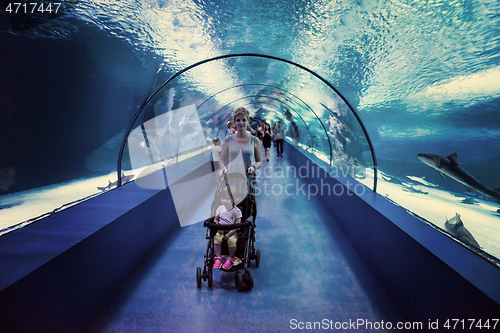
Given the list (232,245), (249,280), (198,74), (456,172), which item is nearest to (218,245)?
(232,245)

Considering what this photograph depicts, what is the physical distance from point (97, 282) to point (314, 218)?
3787 millimetres

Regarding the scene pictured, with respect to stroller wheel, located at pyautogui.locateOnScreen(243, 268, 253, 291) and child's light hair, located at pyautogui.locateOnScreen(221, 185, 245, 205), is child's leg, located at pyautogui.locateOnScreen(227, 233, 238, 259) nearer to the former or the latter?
stroller wheel, located at pyautogui.locateOnScreen(243, 268, 253, 291)

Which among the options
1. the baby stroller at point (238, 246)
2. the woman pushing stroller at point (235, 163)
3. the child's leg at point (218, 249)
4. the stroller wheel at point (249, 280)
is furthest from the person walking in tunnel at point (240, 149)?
the stroller wheel at point (249, 280)

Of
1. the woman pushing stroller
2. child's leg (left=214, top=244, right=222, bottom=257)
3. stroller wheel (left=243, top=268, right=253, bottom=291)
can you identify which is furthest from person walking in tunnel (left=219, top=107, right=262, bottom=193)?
stroller wheel (left=243, top=268, right=253, bottom=291)

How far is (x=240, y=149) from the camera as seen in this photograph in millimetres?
3613

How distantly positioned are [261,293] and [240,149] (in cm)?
210

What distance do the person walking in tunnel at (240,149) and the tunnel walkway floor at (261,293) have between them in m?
1.35

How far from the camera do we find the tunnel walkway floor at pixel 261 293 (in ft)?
6.91

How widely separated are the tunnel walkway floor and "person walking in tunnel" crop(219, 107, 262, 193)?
1.35 m

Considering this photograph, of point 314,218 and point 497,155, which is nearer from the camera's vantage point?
point 314,218

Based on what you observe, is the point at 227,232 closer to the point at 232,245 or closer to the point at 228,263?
the point at 232,245

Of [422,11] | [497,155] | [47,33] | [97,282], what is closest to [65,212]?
[97,282]

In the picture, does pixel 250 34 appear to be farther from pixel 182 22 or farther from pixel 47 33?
pixel 47 33

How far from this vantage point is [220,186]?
3.08 meters
